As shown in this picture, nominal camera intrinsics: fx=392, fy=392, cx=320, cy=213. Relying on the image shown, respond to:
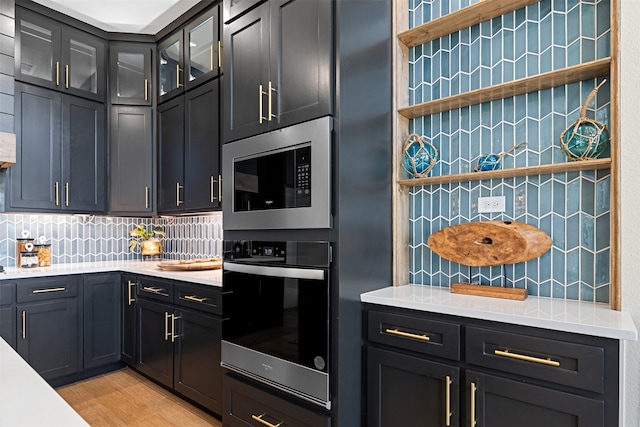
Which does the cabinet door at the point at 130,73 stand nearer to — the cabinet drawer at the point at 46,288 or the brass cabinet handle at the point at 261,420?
the cabinet drawer at the point at 46,288

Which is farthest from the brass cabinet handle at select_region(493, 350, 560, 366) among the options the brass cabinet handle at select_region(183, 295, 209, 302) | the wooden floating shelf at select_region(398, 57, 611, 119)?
the brass cabinet handle at select_region(183, 295, 209, 302)

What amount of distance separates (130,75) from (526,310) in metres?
3.58

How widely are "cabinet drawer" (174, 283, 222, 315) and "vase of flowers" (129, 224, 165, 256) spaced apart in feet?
4.16

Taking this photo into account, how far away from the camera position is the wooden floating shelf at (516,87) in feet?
5.30

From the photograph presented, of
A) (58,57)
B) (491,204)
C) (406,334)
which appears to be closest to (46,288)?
(58,57)

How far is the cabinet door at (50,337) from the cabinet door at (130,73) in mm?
1773

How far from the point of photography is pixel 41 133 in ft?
10.1

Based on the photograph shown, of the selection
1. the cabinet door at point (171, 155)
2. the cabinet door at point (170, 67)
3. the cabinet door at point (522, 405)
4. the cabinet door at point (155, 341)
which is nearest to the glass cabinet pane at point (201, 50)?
the cabinet door at point (170, 67)

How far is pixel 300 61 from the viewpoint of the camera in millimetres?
1819

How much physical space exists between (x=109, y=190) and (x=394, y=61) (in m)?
2.70

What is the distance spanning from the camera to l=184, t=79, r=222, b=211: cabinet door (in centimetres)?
286

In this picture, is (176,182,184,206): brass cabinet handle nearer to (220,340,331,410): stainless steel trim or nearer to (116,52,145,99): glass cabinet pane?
(116,52,145,99): glass cabinet pane

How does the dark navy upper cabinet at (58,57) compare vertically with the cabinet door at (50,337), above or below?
above

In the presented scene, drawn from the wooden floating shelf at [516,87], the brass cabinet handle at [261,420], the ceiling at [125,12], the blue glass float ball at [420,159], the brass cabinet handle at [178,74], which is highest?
the ceiling at [125,12]
